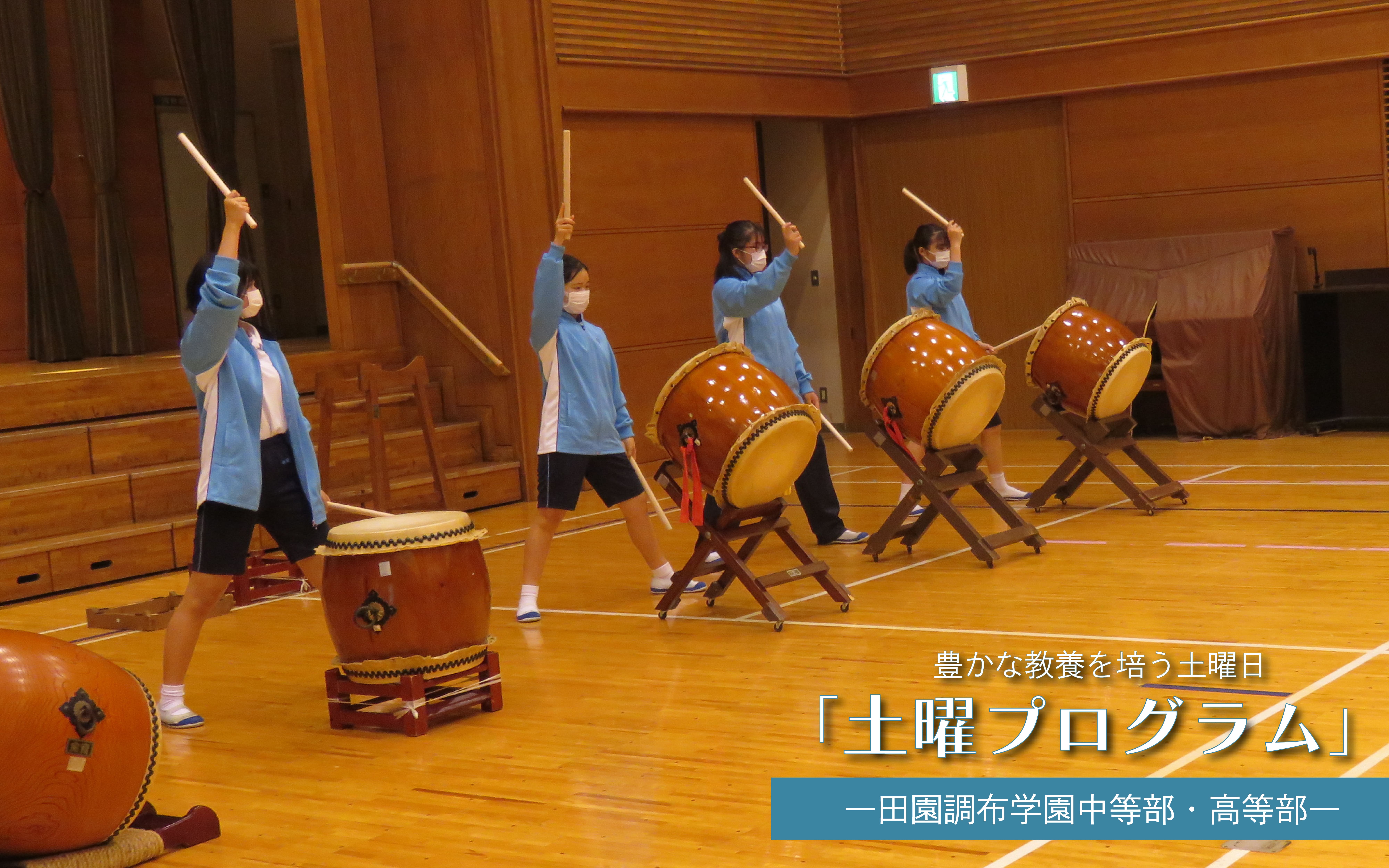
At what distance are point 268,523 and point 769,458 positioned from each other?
1.50 meters

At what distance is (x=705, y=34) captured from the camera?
926 centimetres

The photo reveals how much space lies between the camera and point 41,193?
916 cm

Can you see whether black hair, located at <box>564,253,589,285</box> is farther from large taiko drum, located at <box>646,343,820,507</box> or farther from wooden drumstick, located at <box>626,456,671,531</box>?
wooden drumstick, located at <box>626,456,671,531</box>

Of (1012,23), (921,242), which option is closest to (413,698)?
(921,242)

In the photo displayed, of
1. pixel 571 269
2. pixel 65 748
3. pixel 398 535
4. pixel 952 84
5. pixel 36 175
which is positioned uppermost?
pixel 952 84

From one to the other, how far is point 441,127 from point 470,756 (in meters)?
5.47

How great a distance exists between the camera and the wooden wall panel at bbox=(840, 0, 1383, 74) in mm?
8664

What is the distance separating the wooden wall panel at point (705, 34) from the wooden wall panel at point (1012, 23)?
230 millimetres

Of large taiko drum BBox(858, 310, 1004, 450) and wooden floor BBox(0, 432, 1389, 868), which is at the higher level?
large taiko drum BBox(858, 310, 1004, 450)

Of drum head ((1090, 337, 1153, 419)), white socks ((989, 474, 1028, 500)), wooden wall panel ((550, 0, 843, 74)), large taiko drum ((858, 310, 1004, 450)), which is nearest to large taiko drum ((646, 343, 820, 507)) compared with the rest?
large taiko drum ((858, 310, 1004, 450))

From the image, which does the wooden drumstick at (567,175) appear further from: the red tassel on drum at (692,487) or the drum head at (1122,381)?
the drum head at (1122,381)

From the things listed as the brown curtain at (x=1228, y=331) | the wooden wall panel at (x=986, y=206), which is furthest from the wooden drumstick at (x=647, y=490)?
the wooden wall panel at (x=986, y=206)

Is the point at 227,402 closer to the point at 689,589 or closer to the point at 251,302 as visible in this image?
the point at 251,302

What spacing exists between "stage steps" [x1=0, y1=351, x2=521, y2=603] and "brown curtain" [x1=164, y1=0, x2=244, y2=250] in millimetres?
2638
